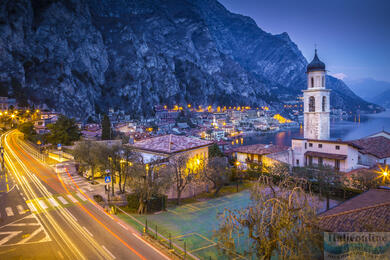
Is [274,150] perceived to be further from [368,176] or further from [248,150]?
[368,176]


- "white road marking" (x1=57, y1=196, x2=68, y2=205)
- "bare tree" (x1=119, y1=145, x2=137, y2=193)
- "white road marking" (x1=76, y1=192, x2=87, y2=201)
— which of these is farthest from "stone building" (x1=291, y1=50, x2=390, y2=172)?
"white road marking" (x1=57, y1=196, x2=68, y2=205)

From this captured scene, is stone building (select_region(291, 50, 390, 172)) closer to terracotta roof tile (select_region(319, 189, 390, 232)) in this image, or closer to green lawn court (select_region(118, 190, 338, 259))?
green lawn court (select_region(118, 190, 338, 259))

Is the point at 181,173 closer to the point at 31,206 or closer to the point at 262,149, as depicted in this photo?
the point at 31,206

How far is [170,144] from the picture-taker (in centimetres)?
3553

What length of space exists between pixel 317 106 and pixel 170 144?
29318 mm

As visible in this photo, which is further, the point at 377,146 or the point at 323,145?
the point at 377,146

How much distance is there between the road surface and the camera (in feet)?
56.2

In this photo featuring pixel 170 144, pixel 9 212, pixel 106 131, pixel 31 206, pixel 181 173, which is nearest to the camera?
pixel 9 212

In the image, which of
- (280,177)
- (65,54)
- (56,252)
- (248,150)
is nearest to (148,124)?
(65,54)

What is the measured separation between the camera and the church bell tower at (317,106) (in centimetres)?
4751

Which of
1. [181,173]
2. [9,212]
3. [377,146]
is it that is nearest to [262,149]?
[377,146]

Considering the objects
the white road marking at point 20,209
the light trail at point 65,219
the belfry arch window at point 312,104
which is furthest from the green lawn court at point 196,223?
the belfry arch window at point 312,104

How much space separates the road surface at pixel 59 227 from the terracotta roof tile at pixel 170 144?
10167 millimetres

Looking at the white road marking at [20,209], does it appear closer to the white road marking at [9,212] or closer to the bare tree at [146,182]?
the white road marking at [9,212]
